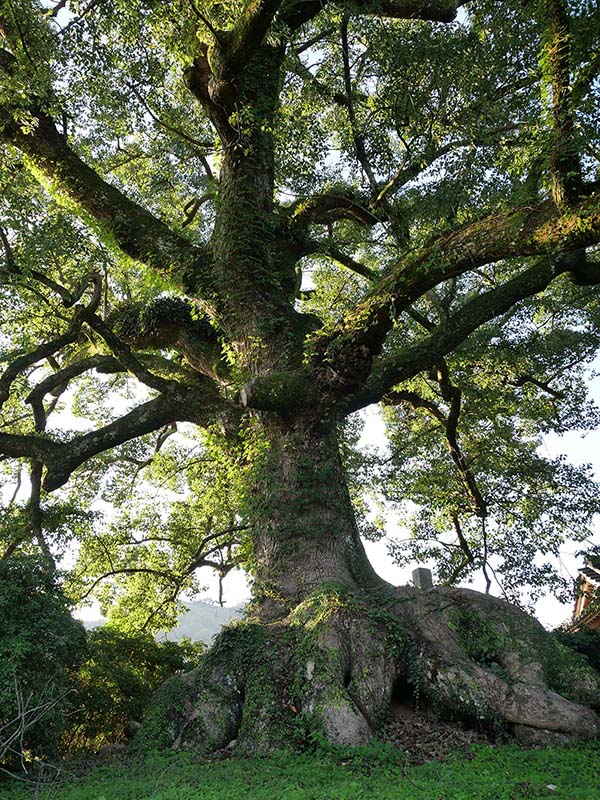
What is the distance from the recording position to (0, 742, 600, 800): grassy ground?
10.8 ft

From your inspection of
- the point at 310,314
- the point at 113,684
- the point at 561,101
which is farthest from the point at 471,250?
the point at 113,684

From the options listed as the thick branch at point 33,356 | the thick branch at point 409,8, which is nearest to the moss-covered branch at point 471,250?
the thick branch at point 33,356

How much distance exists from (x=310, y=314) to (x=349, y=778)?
558cm

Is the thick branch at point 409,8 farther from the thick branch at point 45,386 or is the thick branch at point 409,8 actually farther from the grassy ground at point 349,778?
the grassy ground at point 349,778

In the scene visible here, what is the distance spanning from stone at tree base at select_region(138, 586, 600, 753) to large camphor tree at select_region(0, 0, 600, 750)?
25 mm

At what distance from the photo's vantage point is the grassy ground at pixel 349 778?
3279 millimetres

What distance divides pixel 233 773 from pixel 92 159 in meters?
9.95

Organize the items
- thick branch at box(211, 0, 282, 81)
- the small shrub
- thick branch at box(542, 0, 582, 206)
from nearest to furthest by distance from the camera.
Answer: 1. thick branch at box(542, 0, 582, 206)
2. thick branch at box(211, 0, 282, 81)
3. the small shrub

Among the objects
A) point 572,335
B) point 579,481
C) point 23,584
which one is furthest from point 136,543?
point 572,335

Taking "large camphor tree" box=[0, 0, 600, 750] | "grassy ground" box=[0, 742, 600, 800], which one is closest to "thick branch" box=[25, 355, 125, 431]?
"large camphor tree" box=[0, 0, 600, 750]

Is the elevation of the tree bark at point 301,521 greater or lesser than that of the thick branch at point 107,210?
lesser

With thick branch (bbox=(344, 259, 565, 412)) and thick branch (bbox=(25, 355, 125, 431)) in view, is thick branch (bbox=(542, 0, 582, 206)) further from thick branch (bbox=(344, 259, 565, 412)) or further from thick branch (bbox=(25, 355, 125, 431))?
thick branch (bbox=(25, 355, 125, 431))

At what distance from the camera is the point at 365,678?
4.70 m

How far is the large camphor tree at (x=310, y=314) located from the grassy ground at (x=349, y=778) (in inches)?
13.2
